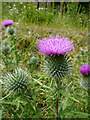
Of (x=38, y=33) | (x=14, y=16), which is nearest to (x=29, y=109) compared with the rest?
(x=38, y=33)

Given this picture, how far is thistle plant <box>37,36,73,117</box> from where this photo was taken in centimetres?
109

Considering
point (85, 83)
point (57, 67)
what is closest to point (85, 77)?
point (85, 83)

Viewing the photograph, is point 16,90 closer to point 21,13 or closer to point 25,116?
point 25,116

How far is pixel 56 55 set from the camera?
115 centimetres

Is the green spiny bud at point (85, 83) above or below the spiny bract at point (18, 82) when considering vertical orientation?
below

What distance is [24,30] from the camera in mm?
3518

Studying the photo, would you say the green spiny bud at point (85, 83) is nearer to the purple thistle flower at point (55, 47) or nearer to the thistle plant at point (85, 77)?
the thistle plant at point (85, 77)

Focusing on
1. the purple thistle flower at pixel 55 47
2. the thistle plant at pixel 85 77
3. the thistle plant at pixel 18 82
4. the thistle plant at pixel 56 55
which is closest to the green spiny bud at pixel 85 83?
the thistle plant at pixel 85 77

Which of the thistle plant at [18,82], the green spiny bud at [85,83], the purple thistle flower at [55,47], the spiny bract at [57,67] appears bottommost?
the green spiny bud at [85,83]

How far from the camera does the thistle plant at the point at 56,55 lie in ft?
3.59

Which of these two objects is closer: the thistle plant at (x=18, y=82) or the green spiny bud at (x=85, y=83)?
the thistle plant at (x=18, y=82)

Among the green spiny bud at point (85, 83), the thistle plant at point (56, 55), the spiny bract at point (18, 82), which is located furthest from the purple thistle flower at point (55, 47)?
the green spiny bud at point (85, 83)

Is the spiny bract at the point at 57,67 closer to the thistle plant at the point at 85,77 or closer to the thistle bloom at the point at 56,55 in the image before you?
the thistle bloom at the point at 56,55

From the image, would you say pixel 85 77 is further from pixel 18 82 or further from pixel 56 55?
pixel 18 82
